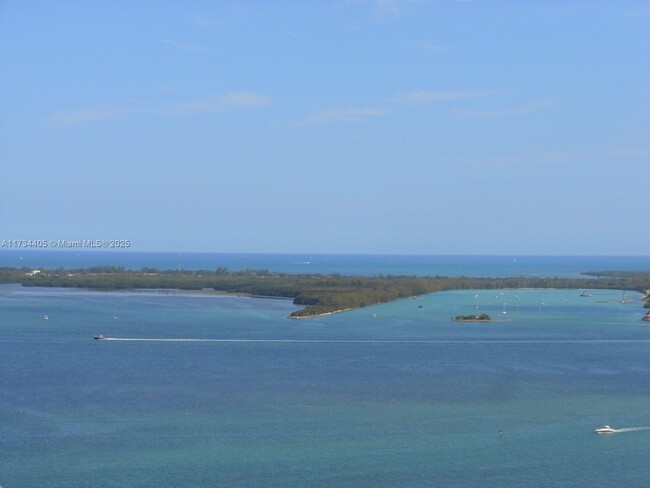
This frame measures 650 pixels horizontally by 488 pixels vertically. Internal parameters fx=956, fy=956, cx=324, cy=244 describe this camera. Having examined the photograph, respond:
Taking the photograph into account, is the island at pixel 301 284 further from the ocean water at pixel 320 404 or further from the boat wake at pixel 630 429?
the boat wake at pixel 630 429

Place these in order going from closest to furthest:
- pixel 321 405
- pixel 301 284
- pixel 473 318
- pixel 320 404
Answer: pixel 321 405, pixel 320 404, pixel 473 318, pixel 301 284

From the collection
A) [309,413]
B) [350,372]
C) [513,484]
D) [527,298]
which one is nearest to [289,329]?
[350,372]

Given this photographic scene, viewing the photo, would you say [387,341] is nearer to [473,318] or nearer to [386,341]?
[386,341]

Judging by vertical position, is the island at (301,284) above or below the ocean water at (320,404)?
above

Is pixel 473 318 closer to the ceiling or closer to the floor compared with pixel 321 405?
closer to the ceiling

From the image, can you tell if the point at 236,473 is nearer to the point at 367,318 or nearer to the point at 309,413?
the point at 309,413

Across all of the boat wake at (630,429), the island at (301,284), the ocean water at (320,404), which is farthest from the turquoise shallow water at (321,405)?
the island at (301,284)

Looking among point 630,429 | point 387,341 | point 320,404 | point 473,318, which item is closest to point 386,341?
point 387,341
